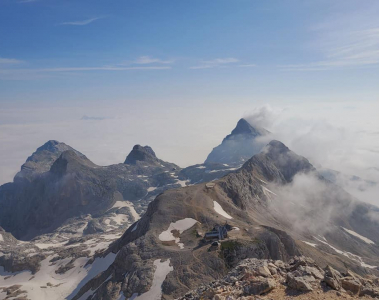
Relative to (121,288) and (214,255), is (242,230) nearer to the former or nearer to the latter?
(214,255)

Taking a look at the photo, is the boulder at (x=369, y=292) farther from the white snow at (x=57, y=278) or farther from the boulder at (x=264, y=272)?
the white snow at (x=57, y=278)

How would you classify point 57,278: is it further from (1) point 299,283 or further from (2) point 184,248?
(1) point 299,283

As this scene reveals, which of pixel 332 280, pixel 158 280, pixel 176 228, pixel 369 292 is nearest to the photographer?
pixel 369 292

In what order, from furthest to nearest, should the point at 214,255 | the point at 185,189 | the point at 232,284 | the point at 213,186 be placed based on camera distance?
1. the point at 213,186
2. the point at 185,189
3. the point at 214,255
4. the point at 232,284

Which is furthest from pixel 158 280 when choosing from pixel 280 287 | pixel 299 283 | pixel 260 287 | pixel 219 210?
pixel 219 210

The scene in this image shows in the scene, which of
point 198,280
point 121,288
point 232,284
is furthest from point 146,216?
point 232,284
